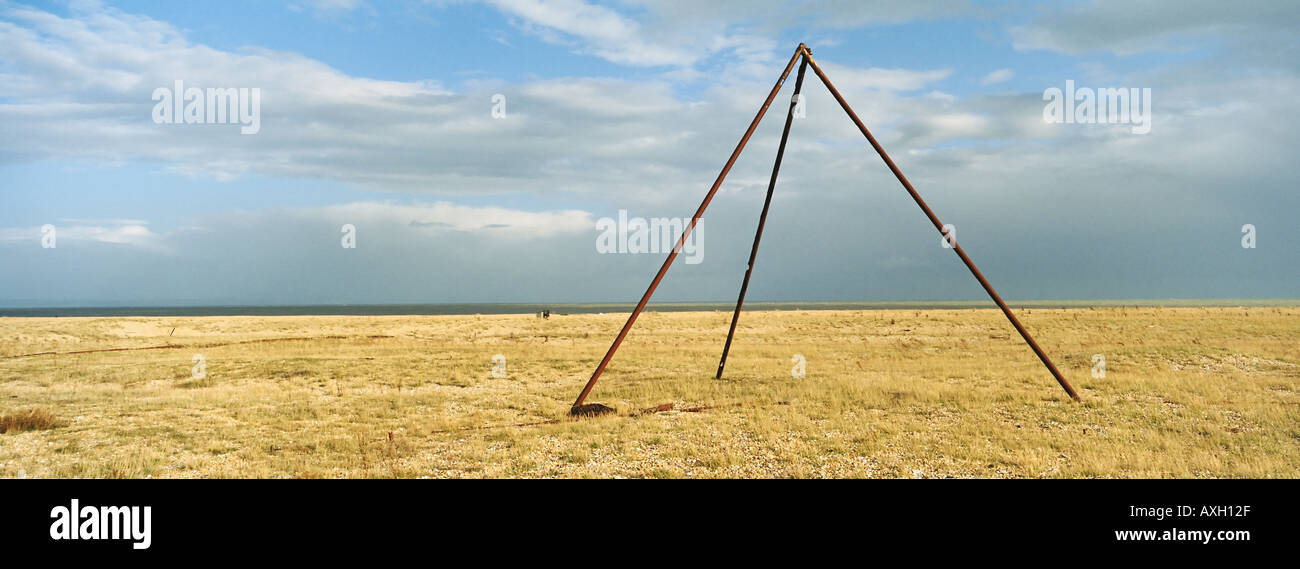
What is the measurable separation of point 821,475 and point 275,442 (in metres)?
10.3

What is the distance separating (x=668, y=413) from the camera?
14.8 m

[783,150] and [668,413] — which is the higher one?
[783,150]

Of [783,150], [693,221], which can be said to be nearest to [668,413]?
[693,221]

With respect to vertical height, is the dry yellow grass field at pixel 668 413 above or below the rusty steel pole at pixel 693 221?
below

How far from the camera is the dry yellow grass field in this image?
1028cm

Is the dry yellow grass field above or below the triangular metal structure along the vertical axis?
below

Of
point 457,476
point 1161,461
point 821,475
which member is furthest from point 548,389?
point 1161,461

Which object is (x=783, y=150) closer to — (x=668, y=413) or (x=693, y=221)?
(x=693, y=221)

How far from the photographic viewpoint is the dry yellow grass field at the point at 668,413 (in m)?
10.3

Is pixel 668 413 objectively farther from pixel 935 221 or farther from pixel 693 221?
pixel 935 221

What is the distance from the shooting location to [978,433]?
1219 cm

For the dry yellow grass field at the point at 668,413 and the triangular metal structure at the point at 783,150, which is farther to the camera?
the triangular metal structure at the point at 783,150

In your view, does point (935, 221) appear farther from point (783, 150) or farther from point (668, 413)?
point (668, 413)
